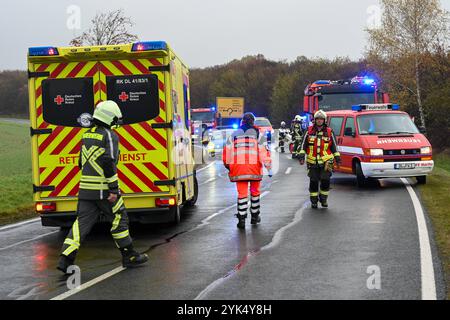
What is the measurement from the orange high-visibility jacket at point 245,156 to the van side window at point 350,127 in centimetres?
662

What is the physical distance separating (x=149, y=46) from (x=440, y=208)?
609cm

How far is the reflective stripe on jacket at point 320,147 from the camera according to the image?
1284 cm

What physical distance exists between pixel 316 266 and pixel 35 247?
4.37 meters

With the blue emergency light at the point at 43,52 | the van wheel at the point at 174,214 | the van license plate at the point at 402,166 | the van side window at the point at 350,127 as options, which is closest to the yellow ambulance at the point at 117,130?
the blue emergency light at the point at 43,52

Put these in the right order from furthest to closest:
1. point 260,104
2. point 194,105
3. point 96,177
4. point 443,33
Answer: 1. point 194,105
2. point 260,104
3. point 443,33
4. point 96,177

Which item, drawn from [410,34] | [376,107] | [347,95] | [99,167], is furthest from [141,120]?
[410,34]

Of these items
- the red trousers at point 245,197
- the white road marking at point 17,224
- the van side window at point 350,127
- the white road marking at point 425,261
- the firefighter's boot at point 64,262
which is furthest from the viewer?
the van side window at point 350,127

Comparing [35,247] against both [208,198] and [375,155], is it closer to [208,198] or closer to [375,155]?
[208,198]

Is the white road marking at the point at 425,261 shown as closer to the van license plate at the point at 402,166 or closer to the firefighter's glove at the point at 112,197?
the firefighter's glove at the point at 112,197

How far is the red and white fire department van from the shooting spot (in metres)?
15.8

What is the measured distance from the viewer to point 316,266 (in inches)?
294

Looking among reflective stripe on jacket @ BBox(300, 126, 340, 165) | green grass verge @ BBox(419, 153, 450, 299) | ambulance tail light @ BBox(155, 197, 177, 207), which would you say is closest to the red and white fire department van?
green grass verge @ BBox(419, 153, 450, 299)

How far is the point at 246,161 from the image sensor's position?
1070 centimetres
